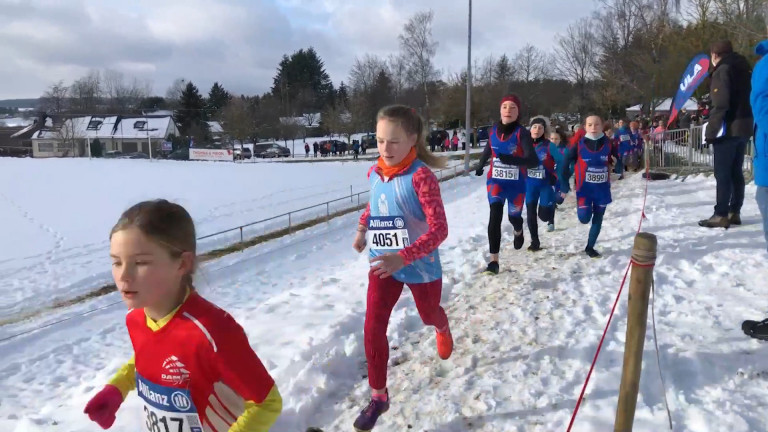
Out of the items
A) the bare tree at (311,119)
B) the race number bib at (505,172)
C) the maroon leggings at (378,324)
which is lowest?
the maroon leggings at (378,324)

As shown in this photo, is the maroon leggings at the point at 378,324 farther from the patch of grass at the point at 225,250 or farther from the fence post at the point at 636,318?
the patch of grass at the point at 225,250

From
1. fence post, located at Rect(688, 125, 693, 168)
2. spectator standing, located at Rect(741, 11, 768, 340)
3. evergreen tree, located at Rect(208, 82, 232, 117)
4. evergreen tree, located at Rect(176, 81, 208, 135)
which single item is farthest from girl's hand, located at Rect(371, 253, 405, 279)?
evergreen tree, located at Rect(208, 82, 232, 117)

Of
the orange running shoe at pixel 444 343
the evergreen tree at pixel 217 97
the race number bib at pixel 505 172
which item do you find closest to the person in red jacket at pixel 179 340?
the orange running shoe at pixel 444 343

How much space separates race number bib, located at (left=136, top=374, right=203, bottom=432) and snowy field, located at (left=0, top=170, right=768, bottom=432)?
46 centimetres

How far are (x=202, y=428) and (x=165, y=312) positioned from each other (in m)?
0.47

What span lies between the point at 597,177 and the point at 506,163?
1.44m

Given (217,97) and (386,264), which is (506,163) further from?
(217,97)

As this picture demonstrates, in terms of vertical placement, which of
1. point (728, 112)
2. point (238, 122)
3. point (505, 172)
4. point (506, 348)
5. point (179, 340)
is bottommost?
point (506, 348)

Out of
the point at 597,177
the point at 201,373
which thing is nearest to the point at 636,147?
the point at 597,177

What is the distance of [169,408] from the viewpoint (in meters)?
2.12

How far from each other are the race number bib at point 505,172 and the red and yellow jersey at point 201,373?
15.9ft

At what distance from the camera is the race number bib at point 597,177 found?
6871 millimetres

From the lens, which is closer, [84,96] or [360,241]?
[360,241]

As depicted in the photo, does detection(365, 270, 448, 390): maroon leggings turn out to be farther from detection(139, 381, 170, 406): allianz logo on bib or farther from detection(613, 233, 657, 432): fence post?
detection(139, 381, 170, 406): allianz logo on bib
